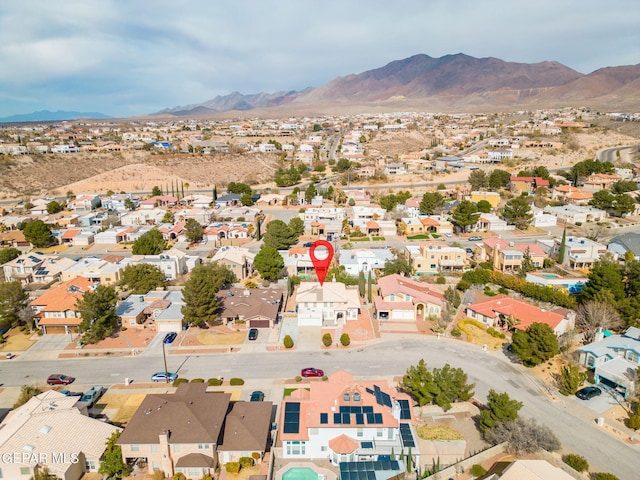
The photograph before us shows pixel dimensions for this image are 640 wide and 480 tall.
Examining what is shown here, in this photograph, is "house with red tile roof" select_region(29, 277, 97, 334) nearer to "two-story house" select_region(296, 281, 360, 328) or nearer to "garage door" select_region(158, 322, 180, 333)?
"garage door" select_region(158, 322, 180, 333)

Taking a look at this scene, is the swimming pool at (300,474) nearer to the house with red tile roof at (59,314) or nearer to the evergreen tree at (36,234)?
the house with red tile roof at (59,314)

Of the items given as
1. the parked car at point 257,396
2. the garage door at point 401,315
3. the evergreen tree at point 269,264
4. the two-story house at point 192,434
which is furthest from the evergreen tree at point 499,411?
the evergreen tree at point 269,264

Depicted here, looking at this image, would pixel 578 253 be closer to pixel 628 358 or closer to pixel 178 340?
pixel 628 358

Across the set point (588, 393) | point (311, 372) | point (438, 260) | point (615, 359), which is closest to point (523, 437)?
point (588, 393)

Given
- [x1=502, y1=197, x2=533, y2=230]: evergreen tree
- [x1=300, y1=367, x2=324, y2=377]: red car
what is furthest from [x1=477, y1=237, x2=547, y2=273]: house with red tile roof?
[x1=300, y1=367, x2=324, y2=377]: red car

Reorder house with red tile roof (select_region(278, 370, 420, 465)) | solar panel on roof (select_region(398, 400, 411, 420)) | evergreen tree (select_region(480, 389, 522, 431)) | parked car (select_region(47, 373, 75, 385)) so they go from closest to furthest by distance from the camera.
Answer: house with red tile roof (select_region(278, 370, 420, 465)) → evergreen tree (select_region(480, 389, 522, 431)) → solar panel on roof (select_region(398, 400, 411, 420)) → parked car (select_region(47, 373, 75, 385))

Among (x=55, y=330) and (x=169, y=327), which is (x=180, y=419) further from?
(x=55, y=330)
